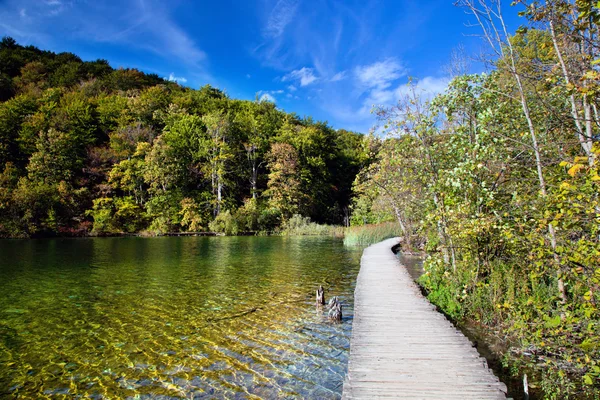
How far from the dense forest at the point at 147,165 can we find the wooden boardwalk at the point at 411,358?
27558 mm

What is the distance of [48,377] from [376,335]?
A: 157 inches

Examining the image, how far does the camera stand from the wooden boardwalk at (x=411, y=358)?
10.4 feet

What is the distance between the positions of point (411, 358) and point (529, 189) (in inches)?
95.6

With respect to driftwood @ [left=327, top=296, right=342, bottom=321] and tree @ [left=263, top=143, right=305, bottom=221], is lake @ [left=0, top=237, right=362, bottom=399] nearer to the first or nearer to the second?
driftwood @ [left=327, top=296, right=342, bottom=321]

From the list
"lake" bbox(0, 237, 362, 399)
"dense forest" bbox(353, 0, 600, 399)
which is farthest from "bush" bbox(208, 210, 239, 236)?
"dense forest" bbox(353, 0, 600, 399)

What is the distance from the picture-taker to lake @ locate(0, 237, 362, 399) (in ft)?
13.3

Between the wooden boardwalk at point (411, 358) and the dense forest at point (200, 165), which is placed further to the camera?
the dense forest at point (200, 165)

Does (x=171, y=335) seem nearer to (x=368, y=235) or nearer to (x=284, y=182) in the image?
(x=368, y=235)

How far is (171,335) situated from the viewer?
220 inches

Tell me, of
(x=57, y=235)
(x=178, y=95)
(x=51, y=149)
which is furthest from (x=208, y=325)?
(x=178, y=95)

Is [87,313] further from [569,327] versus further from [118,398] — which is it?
[569,327]

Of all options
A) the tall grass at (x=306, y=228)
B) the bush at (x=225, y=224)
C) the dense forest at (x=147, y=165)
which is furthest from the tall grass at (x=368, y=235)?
the dense forest at (x=147, y=165)

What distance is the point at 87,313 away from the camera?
679 centimetres

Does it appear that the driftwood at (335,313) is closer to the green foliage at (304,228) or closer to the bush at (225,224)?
the green foliage at (304,228)
